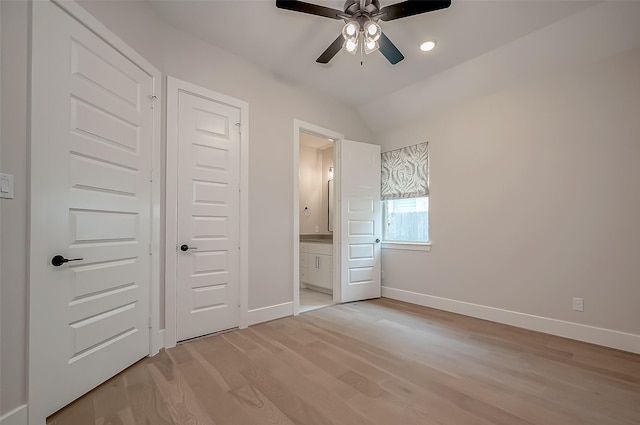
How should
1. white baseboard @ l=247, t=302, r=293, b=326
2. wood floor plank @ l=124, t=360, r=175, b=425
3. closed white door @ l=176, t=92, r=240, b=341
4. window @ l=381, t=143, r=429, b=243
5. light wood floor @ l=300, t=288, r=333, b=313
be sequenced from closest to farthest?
wood floor plank @ l=124, t=360, r=175, b=425
closed white door @ l=176, t=92, r=240, b=341
white baseboard @ l=247, t=302, r=293, b=326
light wood floor @ l=300, t=288, r=333, b=313
window @ l=381, t=143, r=429, b=243

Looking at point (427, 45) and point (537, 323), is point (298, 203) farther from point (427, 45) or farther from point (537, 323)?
point (537, 323)

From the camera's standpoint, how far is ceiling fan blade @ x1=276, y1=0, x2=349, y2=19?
2100 mm

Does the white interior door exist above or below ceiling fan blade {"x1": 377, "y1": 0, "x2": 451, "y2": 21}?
below

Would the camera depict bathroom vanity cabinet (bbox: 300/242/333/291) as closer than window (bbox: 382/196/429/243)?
No

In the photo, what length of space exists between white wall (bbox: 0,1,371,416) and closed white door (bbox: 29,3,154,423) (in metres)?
0.06

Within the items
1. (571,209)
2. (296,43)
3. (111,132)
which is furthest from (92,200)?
(571,209)

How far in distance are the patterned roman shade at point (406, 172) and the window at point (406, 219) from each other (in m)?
0.13

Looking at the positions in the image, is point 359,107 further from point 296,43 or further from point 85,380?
point 85,380

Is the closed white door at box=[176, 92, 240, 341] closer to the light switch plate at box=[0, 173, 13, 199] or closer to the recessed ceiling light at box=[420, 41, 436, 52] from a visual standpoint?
the light switch plate at box=[0, 173, 13, 199]

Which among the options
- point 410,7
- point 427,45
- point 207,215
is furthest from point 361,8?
point 207,215

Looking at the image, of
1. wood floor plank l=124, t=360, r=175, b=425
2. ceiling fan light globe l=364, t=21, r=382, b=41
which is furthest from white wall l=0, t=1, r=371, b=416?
ceiling fan light globe l=364, t=21, r=382, b=41

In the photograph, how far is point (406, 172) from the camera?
14.5ft

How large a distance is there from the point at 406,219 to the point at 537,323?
206 cm

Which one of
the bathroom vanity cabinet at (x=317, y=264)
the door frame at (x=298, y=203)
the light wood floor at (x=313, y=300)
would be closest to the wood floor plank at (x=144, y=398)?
the door frame at (x=298, y=203)
